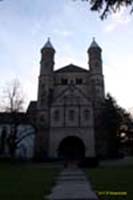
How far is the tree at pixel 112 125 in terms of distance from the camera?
183 ft

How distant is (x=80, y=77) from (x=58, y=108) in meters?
12.3

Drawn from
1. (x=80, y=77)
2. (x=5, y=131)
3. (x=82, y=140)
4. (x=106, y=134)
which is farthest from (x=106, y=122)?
(x=5, y=131)

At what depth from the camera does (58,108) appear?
5706cm

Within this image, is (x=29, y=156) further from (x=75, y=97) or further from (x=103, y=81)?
(x=103, y=81)

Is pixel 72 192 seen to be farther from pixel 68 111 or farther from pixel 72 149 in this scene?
pixel 72 149

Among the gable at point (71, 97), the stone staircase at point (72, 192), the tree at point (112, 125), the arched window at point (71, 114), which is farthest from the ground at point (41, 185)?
the gable at point (71, 97)

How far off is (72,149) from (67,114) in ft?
25.9

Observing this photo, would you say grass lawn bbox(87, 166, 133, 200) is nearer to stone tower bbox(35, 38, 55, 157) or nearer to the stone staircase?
the stone staircase

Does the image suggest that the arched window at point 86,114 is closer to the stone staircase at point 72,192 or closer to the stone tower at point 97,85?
the stone tower at point 97,85

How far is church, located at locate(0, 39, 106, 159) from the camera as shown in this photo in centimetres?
5531

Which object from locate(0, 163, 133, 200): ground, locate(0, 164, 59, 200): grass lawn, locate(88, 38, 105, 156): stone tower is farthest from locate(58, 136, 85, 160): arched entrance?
locate(0, 164, 59, 200): grass lawn

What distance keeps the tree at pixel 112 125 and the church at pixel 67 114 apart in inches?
54.3

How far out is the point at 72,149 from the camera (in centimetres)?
5909

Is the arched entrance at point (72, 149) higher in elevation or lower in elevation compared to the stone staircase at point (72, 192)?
higher
